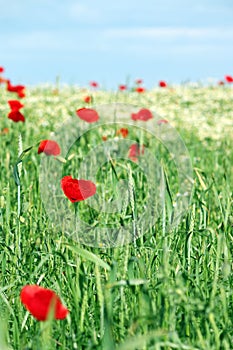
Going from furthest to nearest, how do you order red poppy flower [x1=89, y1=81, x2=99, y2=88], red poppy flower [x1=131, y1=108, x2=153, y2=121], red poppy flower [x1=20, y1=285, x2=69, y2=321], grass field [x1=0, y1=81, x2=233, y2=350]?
red poppy flower [x1=89, y1=81, x2=99, y2=88], red poppy flower [x1=131, y1=108, x2=153, y2=121], grass field [x1=0, y1=81, x2=233, y2=350], red poppy flower [x1=20, y1=285, x2=69, y2=321]

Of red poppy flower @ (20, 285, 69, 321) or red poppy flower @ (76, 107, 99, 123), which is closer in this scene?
red poppy flower @ (20, 285, 69, 321)

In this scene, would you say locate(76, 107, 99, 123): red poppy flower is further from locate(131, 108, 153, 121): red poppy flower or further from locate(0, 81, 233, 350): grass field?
locate(131, 108, 153, 121): red poppy flower

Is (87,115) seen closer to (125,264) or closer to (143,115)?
(143,115)

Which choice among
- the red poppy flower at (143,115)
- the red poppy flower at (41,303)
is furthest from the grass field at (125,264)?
the red poppy flower at (143,115)

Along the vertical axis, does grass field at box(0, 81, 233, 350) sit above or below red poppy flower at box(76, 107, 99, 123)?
below

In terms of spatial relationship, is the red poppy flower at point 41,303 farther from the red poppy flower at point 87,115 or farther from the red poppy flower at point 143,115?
the red poppy flower at point 143,115

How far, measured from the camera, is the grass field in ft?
4.86

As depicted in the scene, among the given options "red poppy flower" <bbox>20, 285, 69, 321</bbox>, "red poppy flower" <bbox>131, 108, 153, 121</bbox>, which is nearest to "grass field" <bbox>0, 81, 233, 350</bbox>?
"red poppy flower" <bbox>20, 285, 69, 321</bbox>

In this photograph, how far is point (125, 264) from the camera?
1806mm

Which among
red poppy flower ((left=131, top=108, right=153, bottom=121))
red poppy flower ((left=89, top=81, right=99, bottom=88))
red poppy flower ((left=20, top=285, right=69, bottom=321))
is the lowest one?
red poppy flower ((left=20, top=285, right=69, bottom=321))

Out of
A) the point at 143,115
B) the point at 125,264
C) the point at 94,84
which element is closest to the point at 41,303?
the point at 125,264

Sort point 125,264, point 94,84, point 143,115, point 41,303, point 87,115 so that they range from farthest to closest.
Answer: point 94,84 → point 143,115 → point 87,115 → point 125,264 → point 41,303

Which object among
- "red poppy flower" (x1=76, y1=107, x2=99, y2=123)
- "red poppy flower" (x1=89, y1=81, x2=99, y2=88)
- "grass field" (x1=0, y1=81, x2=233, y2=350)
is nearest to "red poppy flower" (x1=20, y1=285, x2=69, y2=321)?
"grass field" (x1=0, y1=81, x2=233, y2=350)

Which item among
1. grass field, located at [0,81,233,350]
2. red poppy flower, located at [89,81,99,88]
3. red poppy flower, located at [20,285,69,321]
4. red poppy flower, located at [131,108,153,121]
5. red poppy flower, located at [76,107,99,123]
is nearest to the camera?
red poppy flower, located at [20,285,69,321]
